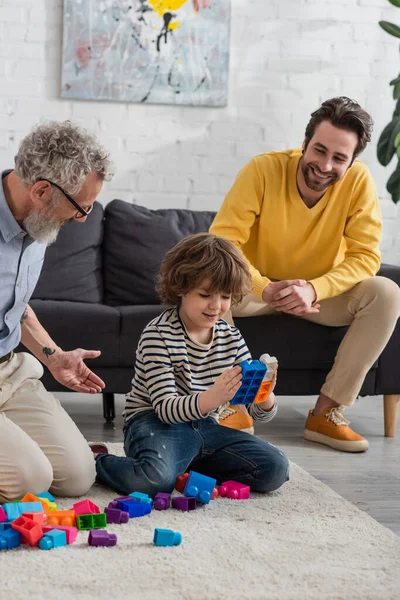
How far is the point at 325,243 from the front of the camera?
3.13m

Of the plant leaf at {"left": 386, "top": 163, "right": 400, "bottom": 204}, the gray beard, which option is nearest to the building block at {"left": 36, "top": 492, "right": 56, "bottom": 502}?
the gray beard

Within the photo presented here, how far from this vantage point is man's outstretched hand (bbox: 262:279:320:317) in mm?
2854

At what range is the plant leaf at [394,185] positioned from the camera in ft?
13.0

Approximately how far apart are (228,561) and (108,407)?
5.11 ft

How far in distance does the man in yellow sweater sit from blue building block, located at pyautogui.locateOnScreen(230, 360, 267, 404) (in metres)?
0.77

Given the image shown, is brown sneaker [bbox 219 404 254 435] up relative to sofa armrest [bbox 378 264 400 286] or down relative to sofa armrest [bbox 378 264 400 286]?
down

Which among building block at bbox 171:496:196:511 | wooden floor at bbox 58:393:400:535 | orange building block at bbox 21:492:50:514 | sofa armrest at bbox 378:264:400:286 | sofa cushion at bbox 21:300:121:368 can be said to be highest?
sofa armrest at bbox 378:264:400:286

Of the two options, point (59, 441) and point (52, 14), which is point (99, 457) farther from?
point (52, 14)

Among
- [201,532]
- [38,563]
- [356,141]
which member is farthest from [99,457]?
[356,141]

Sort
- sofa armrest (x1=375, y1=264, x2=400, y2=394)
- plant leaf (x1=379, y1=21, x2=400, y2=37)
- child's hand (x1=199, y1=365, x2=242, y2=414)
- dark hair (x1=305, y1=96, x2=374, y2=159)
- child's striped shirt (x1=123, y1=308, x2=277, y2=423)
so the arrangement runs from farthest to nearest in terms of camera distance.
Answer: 1. plant leaf (x1=379, y1=21, x2=400, y2=37)
2. sofa armrest (x1=375, y1=264, x2=400, y2=394)
3. dark hair (x1=305, y1=96, x2=374, y2=159)
4. child's striped shirt (x1=123, y1=308, x2=277, y2=423)
5. child's hand (x1=199, y1=365, x2=242, y2=414)

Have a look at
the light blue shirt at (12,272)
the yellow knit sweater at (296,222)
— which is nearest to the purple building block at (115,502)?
the light blue shirt at (12,272)

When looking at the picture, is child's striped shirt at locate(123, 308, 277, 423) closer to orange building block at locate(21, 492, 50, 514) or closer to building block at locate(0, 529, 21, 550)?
orange building block at locate(21, 492, 50, 514)

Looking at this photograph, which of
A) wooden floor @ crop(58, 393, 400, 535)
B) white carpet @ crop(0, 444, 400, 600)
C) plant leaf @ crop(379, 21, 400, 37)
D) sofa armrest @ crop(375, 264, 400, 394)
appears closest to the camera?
white carpet @ crop(0, 444, 400, 600)

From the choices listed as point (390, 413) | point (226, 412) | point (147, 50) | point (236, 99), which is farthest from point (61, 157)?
point (236, 99)
